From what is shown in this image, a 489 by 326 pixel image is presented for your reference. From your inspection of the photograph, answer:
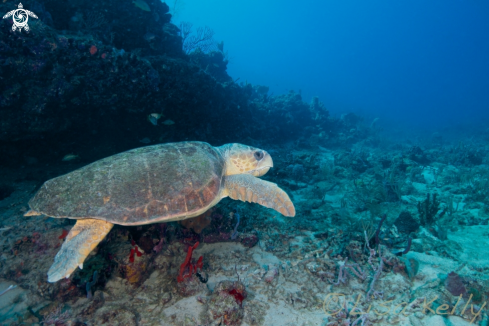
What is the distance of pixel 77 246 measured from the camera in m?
2.89

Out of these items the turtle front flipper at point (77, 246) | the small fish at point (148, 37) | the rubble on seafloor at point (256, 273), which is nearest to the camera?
the turtle front flipper at point (77, 246)

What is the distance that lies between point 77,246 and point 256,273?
8.72 feet

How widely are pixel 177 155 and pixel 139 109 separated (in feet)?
17.5

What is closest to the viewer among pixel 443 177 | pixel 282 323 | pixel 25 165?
pixel 282 323

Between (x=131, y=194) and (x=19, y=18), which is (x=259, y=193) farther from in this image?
(x=19, y=18)

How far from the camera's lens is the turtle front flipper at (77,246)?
2.68 m

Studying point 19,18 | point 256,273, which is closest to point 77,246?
point 256,273

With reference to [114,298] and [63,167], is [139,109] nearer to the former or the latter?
[63,167]

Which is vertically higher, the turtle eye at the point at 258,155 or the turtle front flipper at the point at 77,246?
the turtle eye at the point at 258,155

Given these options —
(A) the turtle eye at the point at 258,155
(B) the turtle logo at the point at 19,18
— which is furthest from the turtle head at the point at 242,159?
(B) the turtle logo at the point at 19,18

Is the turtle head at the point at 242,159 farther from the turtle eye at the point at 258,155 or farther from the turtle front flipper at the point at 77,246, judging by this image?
the turtle front flipper at the point at 77,246

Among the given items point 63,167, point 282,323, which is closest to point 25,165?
point 63,167

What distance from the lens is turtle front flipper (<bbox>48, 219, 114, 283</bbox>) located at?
268 cm

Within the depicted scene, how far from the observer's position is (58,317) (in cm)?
277
